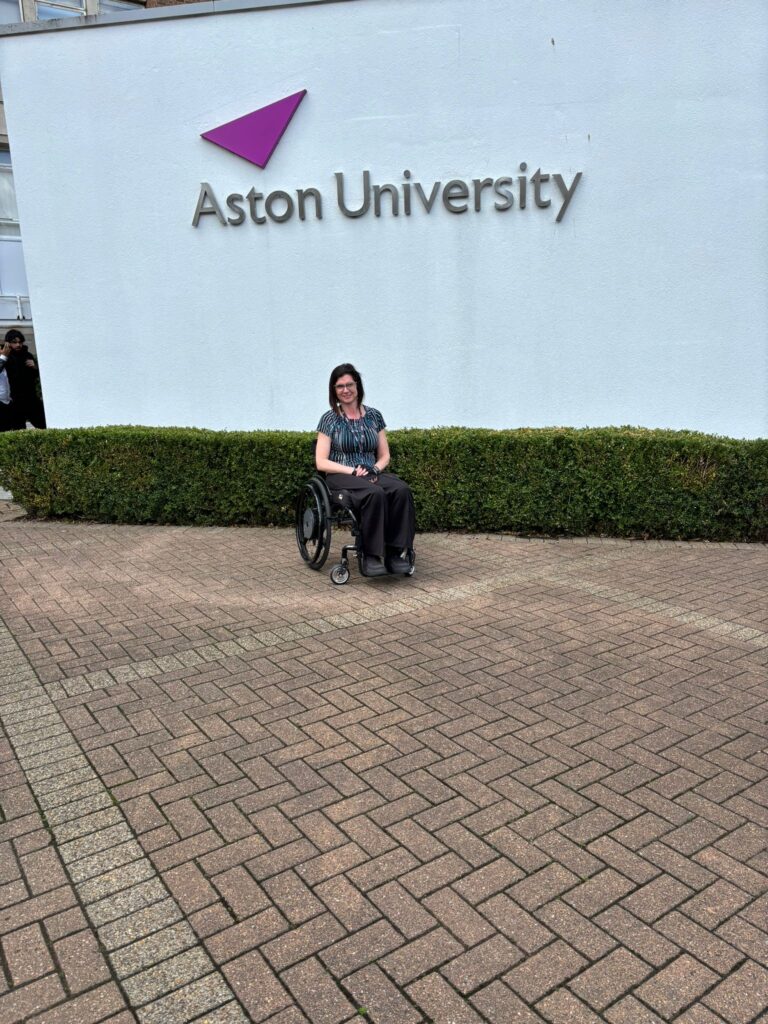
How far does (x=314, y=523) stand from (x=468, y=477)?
171 centimetres

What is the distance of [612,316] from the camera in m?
7.52

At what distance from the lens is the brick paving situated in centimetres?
203

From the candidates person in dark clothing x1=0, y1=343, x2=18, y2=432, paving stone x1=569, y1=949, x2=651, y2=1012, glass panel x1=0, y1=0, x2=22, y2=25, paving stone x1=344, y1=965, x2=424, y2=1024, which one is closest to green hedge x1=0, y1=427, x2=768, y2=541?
person in dark clothing x1=0, y1=343, x2=18, y2=432

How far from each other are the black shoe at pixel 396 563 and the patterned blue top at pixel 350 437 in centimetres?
67

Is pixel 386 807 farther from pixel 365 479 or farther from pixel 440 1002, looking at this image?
pixel 365 479

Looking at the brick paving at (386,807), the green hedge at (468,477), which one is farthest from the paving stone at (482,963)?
the green hedge at (468,477)

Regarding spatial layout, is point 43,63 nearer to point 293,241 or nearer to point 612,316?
point 293,241

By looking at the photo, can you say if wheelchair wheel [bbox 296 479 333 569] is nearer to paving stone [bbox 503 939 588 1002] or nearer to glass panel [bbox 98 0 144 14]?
paving stone [bbox 503 939 588 1002]

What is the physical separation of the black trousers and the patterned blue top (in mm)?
290

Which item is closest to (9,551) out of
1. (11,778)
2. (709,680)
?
(11,778)

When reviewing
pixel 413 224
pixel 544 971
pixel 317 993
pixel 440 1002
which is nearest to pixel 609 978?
pixel 544 971

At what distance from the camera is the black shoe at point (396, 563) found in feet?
17.6

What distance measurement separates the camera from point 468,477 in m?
6.66

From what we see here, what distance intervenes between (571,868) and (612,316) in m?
6.20
